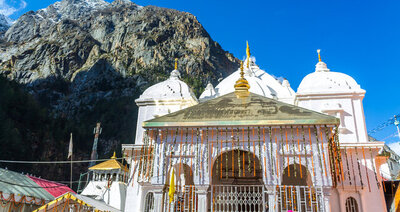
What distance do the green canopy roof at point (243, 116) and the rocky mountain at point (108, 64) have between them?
41332mm

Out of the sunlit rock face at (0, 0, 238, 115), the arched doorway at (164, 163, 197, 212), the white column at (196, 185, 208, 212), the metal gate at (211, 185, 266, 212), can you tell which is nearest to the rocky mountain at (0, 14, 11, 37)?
the sunlit rock face at (0, 0, 238, 115)

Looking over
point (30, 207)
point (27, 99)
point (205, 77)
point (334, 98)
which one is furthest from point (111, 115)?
point (334, 98)

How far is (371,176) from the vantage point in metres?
14.1

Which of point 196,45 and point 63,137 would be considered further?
point 196,45

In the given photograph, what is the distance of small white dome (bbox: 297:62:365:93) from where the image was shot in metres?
16.6

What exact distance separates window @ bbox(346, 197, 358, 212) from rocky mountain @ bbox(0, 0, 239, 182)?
1676 inches

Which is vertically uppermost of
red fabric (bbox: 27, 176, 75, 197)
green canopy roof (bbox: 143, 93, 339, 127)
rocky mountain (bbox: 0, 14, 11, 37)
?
rocky mountain (bbox: 0, 14, 11, 37)

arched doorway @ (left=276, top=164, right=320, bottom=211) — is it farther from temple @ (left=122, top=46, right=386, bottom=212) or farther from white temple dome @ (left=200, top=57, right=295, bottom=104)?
white temple dome @ (left=200, top=57, right=295, bottom=104)

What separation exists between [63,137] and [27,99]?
7.43 metres

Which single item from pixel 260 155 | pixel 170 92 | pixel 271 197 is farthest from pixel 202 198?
pixel 170 92

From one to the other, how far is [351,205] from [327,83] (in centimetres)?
607

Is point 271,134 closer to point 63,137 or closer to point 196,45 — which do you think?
point 63,137

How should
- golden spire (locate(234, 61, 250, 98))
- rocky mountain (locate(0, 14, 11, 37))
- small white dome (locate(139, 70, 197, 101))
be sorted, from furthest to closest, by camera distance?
rocky mountain (locate(0, 14, 11, 37)), small white dome (locate(139, 70, 197, 101)), golden spire (locate(234, 61, 250, 98))

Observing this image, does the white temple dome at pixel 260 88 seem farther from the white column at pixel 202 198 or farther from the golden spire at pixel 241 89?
the white column at pixel 202 198
